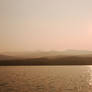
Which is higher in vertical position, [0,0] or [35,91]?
[0,0]

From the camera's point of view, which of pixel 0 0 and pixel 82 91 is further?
pixel 0 0

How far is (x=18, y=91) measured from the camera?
17141 mm

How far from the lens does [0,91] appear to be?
1705 cm

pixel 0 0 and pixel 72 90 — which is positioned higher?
pixel 0 0

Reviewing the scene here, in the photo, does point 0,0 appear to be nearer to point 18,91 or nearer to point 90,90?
point 18,91

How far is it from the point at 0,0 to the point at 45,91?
9323 millimetres

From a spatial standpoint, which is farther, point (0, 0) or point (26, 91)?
point (0, 0)

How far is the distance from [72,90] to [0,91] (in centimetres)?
529

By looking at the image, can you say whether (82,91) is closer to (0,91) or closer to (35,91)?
(35,91)

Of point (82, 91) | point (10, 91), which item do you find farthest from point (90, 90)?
point (10, 91)

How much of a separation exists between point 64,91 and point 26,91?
272cm

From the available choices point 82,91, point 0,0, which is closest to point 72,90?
point 82,91

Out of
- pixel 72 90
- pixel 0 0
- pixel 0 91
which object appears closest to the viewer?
pixel 0 91

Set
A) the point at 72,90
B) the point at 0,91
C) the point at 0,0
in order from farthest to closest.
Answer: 1. the point at 0,0
2. the point at 72,90
3. the point at 0,91
